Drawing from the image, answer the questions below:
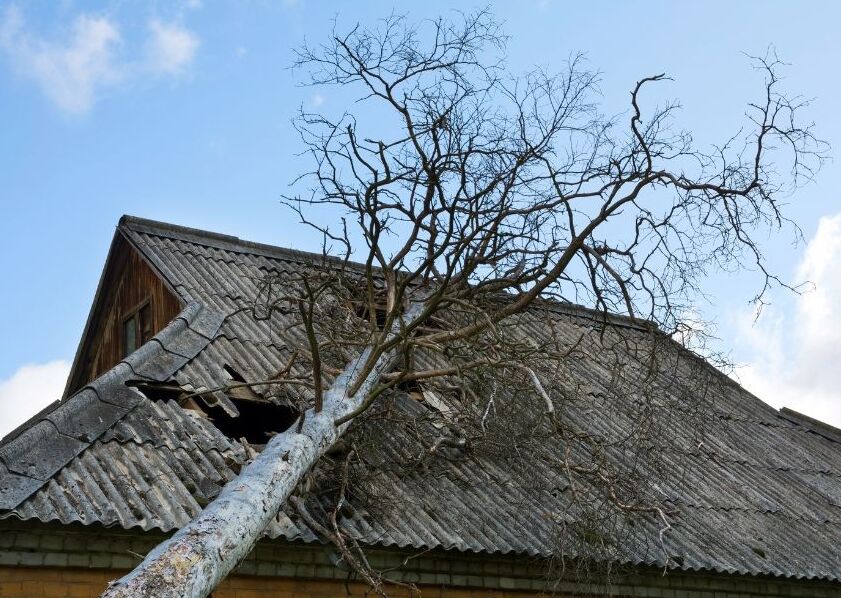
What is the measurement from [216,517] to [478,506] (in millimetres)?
3689

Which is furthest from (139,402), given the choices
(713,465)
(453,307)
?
(713,465)

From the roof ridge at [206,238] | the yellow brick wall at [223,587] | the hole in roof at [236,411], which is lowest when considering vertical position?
the yellow brick wall at [223,587]

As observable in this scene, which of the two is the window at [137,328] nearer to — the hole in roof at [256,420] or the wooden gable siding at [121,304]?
the wooden gable siding at [121,304]

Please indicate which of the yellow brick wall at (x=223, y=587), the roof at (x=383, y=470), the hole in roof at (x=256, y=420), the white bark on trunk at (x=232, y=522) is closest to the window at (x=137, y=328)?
the roof at (x=383, y=470)

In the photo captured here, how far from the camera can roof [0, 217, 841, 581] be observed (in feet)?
23.8

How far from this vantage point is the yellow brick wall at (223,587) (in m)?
6.58

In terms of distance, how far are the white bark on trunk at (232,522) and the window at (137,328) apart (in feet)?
17.3

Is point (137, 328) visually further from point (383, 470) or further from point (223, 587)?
point (223, 587)

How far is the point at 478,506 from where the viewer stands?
890 centimetres

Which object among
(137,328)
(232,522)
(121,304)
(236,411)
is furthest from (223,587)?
(121,304)

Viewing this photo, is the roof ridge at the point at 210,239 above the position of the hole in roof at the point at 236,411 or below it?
above

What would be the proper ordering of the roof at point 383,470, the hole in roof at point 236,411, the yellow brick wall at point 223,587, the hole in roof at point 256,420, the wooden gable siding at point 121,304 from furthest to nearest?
the wooden gable siding at point 121,304 → the hole in roof at point 256,420 → the hole in roof at point 236,411 → the roof at point 383,470 → the yellow brick wall at point 223,587

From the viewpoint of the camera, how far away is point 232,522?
18.6 ft

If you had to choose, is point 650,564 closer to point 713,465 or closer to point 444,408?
point 444,408
